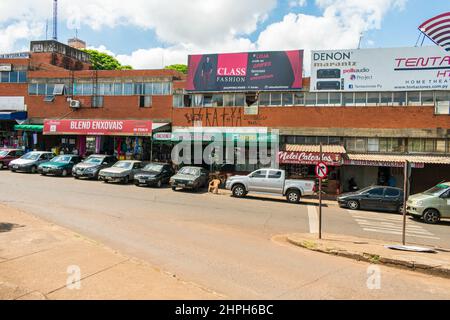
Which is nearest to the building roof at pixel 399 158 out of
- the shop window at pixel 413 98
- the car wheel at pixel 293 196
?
the shop window at pixel 413 98

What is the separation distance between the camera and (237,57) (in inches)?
1136

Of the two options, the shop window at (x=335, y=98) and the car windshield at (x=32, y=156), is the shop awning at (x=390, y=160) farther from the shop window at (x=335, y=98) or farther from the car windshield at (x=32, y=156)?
the car windshield at (x=32, y=156)

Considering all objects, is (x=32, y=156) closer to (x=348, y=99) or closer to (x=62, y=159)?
(x=62, y=159)

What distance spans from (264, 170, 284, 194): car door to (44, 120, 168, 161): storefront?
435 inches

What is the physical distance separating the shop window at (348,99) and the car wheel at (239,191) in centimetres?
1033

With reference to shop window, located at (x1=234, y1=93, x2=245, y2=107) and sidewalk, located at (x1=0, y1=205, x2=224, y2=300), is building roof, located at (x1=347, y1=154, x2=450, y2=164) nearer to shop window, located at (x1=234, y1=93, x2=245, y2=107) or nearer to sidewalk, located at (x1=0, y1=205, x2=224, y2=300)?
shop window, located at (x1=234, y1=93, x2=245, y2=107)

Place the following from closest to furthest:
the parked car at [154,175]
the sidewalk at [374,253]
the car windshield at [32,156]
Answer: the sidewalk at [374,253] → the parked car at [154,175] → the car windshield at [32,156]

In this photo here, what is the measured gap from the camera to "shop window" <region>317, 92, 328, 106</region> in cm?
2714

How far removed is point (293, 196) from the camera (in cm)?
2111

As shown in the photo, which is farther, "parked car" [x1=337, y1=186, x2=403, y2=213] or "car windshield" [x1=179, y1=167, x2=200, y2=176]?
"car windshield" [x1=179, y1=167, x2=200, y2=176]

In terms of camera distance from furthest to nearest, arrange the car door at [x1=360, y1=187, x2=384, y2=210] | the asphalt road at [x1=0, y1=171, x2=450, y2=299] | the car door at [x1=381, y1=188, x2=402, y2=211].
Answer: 1. the car door at [x1=360, y1=187, x2=384, y2=210]
2. the car door at [x1=381, y1=188, x2=402, y2=211]
3. the asphalt road at [x1=0, y1=171, x2=450, y2=299]

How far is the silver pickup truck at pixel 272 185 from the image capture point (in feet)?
68.9

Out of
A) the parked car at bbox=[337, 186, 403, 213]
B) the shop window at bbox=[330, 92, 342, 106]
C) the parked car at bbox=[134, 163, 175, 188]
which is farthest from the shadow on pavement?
the shop window at bbox=[330, 92, 342, 106]
